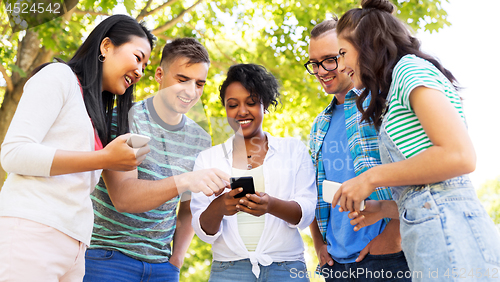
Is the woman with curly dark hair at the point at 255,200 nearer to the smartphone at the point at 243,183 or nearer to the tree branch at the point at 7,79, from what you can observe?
the smartphone at the point at 243,183

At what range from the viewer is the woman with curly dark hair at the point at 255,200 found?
1896 mm

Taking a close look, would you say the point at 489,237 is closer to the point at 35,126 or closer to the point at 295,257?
the point at 295,257

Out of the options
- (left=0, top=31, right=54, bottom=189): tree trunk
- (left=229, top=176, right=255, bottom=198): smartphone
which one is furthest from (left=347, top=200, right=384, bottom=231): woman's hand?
(left=0, top=31, right=54, bottom=189): tree trunk

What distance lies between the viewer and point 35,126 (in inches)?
57.8

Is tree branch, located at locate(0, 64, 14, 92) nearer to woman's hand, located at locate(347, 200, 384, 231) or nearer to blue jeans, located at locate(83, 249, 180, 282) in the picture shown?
blue jeans, located at locate(83, 249, 180, 282)

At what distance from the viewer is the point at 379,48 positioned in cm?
162

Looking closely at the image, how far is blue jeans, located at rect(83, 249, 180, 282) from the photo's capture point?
2053 millimetres

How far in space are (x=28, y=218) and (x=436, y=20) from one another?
5.50 meters

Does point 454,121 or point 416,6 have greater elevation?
point 416,6

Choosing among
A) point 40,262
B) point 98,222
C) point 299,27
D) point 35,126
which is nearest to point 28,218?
point 40,262

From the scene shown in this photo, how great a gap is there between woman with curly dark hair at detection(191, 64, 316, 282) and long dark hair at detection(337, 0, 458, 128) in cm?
61

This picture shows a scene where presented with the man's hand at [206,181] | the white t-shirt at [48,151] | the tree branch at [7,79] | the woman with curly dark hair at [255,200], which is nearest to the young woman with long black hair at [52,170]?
the white t-shirt at [48,151]

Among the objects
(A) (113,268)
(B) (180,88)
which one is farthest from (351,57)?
(A) (113,268)

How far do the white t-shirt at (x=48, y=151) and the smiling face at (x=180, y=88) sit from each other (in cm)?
34
